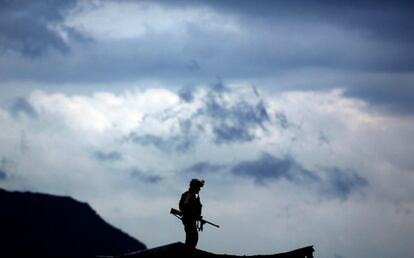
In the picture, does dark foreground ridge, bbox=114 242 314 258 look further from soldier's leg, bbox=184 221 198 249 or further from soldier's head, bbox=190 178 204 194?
soldier's head, bbox=190 178 204 194

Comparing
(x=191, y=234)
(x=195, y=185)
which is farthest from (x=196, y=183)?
(x=191, y=234)

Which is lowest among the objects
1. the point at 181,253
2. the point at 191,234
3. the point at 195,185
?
the point at 181,253

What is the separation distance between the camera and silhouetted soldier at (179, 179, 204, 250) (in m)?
20.1

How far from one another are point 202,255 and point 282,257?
2.74 metres

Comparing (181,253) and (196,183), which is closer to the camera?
(181,253)

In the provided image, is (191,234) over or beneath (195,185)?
beneath

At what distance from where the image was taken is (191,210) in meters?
20.1

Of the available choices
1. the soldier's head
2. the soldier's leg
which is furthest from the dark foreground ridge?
the soldier's head

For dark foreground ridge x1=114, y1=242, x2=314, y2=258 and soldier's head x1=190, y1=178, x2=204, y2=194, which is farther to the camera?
soldier's head x1=190, y1=178, x2=204, y2=194

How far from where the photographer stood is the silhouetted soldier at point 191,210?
20094mm

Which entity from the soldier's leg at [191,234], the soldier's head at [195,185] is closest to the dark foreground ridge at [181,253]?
the soldier's leg at [191,234]

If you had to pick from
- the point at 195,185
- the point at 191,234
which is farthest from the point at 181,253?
the point at 195,185

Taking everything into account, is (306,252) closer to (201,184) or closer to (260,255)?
(260,255)

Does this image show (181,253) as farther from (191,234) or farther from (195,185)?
(195,185)
